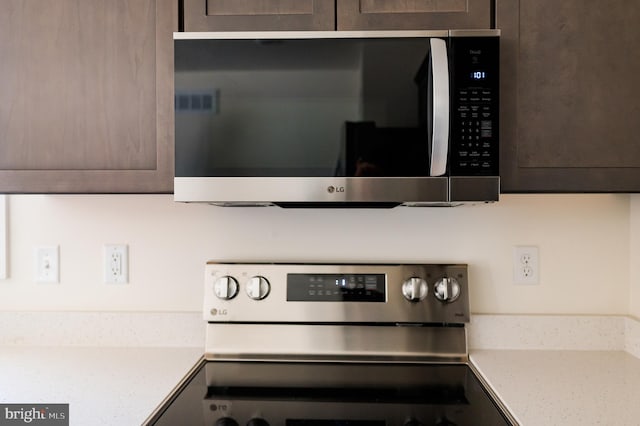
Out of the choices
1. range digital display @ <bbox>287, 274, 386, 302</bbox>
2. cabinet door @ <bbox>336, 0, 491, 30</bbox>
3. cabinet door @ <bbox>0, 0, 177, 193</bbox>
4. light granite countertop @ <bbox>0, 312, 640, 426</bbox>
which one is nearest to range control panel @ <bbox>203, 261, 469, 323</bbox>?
range digital display @ <bbox>287, 274, 386, 302</bbox>

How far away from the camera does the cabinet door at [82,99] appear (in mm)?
1002

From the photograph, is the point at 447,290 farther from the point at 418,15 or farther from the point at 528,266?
the point at 418,15

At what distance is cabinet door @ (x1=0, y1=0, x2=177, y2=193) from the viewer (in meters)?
1.00

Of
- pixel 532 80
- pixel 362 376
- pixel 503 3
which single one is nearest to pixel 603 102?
pixel 532 80

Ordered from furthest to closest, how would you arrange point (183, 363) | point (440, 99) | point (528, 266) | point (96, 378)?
point (528, 266), point (183, 363), point (96, 378), point (440, 99)

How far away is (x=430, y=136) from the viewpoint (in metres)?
0.93

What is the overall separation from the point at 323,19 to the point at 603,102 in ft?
2.06

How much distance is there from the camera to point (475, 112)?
3.08 ft

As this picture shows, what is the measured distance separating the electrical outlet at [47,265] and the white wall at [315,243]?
20 millimetres

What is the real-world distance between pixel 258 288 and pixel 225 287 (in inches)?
3.5

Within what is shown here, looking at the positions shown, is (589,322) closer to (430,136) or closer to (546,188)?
(546,188)

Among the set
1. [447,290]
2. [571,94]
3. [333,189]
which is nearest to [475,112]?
[571,94]

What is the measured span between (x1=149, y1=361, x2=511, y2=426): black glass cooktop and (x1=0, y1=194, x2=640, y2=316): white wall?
10.2 inches

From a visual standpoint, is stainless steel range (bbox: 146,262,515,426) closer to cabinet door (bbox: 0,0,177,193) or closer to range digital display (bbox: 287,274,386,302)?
range digital display (bbox: 287,274,386,302)
